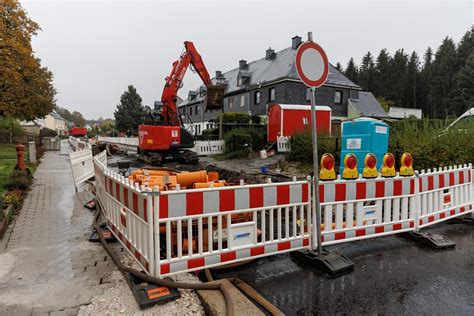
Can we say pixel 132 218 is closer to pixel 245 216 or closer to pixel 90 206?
pixel 245 216

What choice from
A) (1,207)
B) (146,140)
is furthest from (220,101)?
(1,207)

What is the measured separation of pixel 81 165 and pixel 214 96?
10.5m

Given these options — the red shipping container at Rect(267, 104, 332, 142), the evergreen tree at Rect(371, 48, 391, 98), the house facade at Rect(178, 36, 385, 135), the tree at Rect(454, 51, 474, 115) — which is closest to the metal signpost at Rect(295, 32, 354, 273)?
the red shipping container at Rect(267, 104, 332, 142)

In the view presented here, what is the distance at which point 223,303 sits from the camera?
2.79 meters

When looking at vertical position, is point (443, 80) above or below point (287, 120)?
above

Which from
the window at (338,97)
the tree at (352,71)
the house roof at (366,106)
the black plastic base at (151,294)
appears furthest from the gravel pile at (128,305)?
the tree at (352,71)

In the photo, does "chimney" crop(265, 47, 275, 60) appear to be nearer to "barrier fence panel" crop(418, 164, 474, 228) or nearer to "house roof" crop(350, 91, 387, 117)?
"house roof" crop(350, 91, 387, 117)

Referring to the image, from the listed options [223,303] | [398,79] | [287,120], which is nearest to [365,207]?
[223,303]

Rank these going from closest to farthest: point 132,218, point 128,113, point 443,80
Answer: point 132,218, point 443,80, point 128,113

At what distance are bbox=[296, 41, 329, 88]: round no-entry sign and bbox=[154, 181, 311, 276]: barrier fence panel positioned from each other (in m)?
1.42

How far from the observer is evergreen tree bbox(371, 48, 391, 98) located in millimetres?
68000

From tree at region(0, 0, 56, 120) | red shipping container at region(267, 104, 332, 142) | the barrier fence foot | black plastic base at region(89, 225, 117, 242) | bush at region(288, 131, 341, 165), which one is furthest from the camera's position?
tree at region(0, 0, 56, 120)

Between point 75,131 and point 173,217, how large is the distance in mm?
48082

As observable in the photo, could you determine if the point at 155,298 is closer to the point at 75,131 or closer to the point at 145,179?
the point at 145,179
